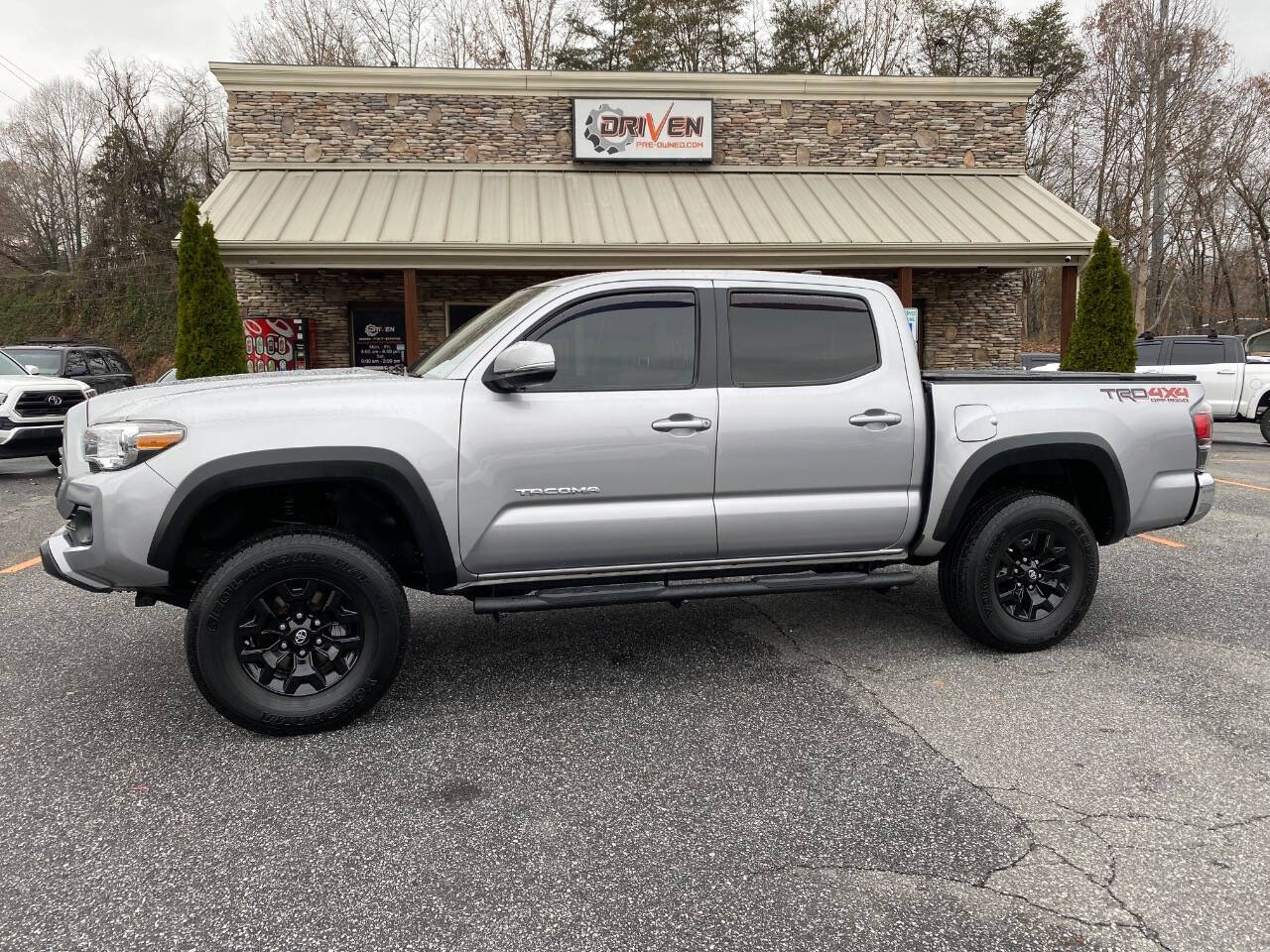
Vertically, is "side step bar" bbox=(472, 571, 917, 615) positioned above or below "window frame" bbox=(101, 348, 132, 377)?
below

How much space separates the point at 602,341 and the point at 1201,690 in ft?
10.7

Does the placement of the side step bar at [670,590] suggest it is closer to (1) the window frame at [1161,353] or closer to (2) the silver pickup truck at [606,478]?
(2) the silver pickup truck at [606,478]

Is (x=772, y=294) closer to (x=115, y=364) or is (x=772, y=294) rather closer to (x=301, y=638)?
(x=301, y=638)

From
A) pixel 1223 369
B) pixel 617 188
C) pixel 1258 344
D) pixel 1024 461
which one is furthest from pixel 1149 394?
pixel 1258 344

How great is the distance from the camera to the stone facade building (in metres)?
13.7

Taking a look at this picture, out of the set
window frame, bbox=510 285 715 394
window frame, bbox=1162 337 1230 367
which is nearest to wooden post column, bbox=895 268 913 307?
window frame, bbox=1162 337 1230 367

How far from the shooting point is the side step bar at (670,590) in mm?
3873

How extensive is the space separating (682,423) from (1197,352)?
15925mm

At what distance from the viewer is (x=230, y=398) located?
3654mm

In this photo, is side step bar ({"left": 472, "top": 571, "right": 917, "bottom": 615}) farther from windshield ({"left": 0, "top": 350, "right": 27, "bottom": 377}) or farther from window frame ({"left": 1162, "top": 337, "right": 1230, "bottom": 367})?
window frame ({"left": 1162, "top": 337, "right": 1230, "bottom": 367})

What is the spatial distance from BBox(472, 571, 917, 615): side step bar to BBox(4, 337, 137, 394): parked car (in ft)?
38.8

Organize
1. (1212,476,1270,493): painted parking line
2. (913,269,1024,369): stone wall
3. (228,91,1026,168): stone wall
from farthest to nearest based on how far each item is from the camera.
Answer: (913,269,1024,369): stone wall < (228,91,1026,168): stone wall < (1212,476,1270,493): painted parking line

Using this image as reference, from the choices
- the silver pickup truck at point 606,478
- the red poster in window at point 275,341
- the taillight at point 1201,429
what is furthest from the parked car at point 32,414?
the taillight at point 1201,429

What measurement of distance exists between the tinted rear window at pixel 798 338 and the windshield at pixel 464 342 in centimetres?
101
